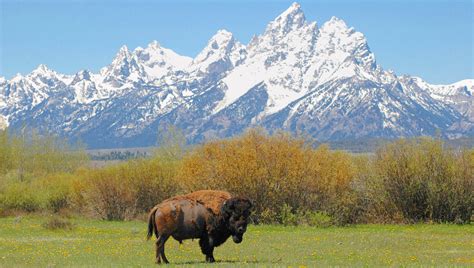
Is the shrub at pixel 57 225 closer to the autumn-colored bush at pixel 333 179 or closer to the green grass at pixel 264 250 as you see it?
the green grass at pixel 264 250

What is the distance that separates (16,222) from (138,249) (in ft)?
92.6

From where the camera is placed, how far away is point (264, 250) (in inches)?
1216

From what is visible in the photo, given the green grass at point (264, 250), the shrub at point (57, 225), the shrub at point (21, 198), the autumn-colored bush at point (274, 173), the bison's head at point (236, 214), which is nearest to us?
the bison's head at point (236, 214)

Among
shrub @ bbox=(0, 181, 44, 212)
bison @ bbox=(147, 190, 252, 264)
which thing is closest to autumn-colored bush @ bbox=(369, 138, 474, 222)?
bison @ bbox=(147, 190, 252, 264)

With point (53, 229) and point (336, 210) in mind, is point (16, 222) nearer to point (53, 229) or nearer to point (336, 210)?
point (53, 229)

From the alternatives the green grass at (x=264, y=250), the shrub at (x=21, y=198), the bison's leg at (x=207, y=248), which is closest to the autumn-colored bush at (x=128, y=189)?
the shrub at (x=21, y=198)

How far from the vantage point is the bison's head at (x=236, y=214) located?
23.5m

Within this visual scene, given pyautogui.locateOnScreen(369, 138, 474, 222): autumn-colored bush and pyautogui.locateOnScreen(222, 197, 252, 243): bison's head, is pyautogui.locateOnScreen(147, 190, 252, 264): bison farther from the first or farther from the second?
pyautogui.locateOnScreen(369, 138, 474, 222): autumn-colored bush

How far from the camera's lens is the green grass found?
25.0 metres

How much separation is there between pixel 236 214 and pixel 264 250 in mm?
7803

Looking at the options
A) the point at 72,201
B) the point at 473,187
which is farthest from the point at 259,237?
the point at 72,201

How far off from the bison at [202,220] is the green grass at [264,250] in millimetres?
840

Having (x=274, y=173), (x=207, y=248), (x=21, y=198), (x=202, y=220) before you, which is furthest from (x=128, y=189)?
(x=202, y=220)

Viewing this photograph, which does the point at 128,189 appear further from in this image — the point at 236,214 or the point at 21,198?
the point at 236,214
